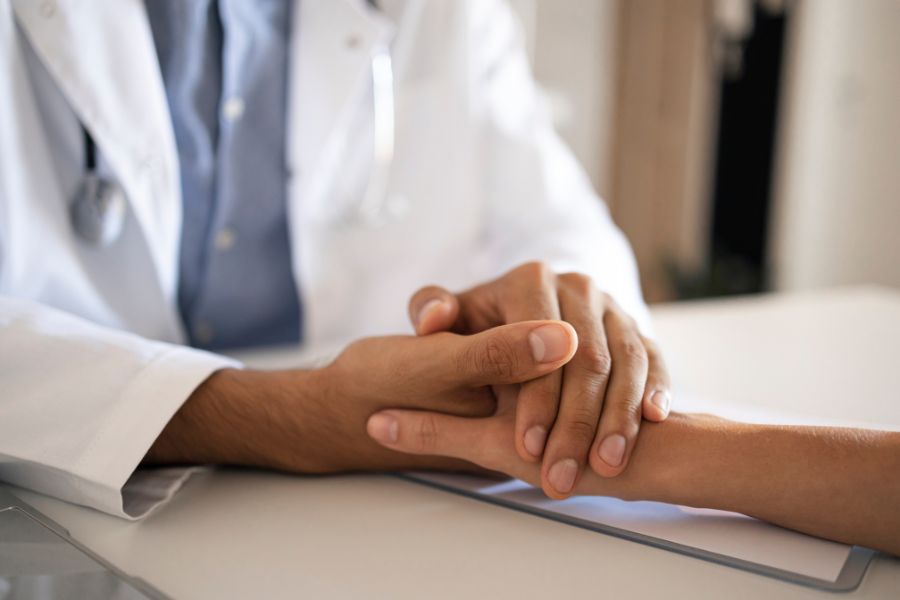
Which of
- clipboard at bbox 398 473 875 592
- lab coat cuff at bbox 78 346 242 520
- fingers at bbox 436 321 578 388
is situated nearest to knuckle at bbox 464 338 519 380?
fingers at bbox 436 321 578 388

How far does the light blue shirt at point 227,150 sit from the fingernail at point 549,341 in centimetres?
54

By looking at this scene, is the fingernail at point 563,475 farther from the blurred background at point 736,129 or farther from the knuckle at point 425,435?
the blurred background at point 736,129

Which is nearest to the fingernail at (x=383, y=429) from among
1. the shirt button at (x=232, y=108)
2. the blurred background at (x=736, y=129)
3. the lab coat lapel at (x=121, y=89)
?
the lab coat lapel at (x=121, y=89)

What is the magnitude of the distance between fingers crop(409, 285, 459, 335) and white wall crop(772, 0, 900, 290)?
286 centimetres

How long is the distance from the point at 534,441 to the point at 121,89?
0.59m

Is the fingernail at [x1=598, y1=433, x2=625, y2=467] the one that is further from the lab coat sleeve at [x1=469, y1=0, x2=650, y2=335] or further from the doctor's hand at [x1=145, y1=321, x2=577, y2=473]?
the lab coat sleeve at [x1=469, y1=0, x2=650, y2=335]

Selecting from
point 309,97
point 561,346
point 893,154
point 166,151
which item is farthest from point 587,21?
point 561,346

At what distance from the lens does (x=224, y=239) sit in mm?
964

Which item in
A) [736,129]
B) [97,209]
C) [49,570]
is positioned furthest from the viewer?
[736,129]

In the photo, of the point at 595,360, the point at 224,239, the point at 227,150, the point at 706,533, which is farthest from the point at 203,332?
the point at 706,533

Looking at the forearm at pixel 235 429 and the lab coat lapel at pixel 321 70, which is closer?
the forearm at pixel 235 429

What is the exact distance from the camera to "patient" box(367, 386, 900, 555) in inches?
19.8

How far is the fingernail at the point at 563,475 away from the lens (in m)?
0.55

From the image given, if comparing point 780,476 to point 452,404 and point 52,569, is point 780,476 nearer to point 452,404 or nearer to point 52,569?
point 452,404
